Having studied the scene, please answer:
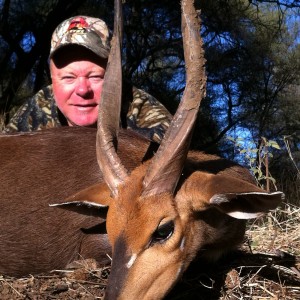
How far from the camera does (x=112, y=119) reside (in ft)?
13.2

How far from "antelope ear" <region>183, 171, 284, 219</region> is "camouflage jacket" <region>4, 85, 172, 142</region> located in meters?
2.13

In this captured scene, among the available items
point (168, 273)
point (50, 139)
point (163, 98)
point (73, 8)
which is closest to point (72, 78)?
point (50, 139)

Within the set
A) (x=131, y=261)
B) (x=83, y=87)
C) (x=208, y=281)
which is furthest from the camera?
(x=83, y=87)

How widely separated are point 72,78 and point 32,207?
6.40ft

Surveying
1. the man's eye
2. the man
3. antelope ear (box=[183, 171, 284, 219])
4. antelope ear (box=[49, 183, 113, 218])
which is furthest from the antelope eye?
the man's eye

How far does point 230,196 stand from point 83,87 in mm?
3009

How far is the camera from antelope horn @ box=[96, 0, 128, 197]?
3.75m

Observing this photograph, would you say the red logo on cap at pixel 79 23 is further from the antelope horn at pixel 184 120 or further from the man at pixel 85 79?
the antelope horn at pixel 184 120

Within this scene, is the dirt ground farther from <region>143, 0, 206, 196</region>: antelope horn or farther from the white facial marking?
<region>143, 0, 206, 196</region>: antelope horn

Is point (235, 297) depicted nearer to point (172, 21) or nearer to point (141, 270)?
point (141, 270)

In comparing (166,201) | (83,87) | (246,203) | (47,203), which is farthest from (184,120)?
(83,87)

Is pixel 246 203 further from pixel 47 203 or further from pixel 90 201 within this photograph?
pixel 47 203

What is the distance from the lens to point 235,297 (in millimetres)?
3951

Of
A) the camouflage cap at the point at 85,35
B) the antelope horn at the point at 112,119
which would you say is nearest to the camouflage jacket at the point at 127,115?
the camouflage cap at the point at 85,35
